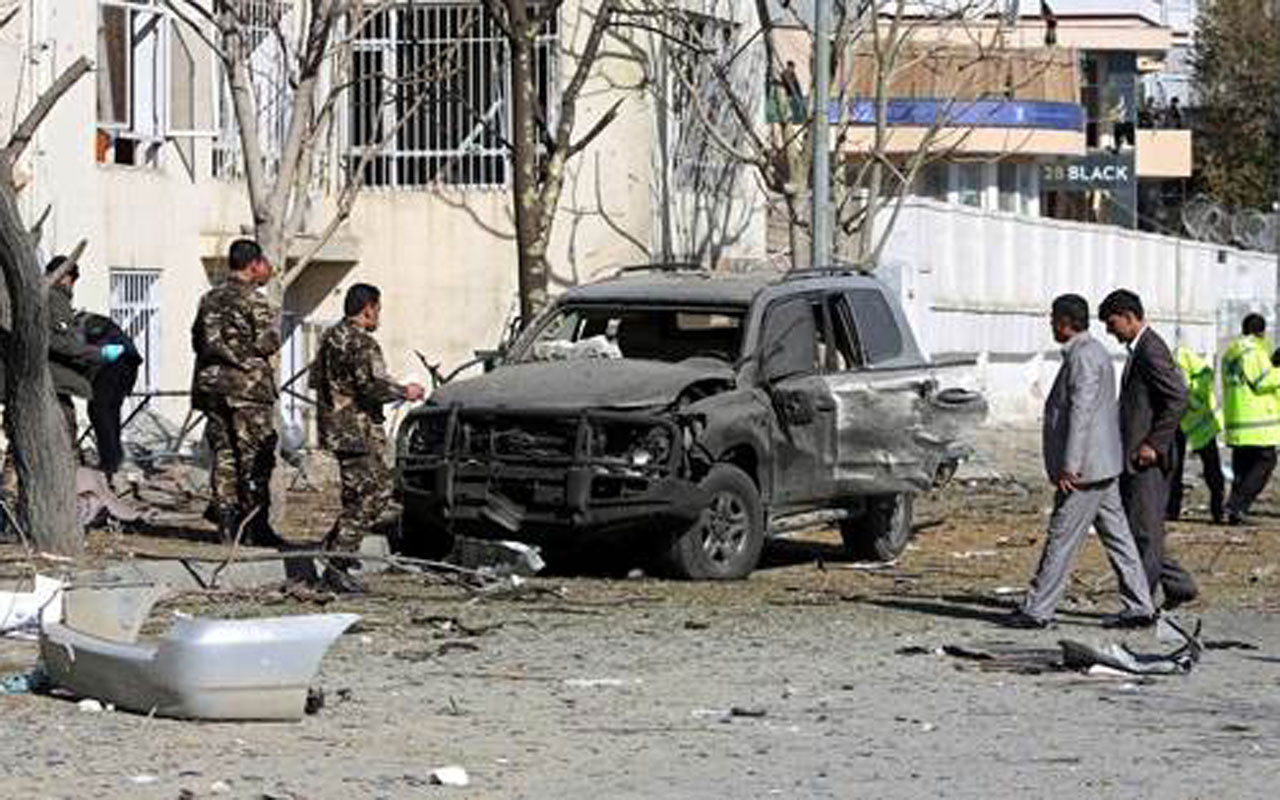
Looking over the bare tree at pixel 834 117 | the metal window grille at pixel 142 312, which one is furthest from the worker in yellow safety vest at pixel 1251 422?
the metal window grille at pixel 142 312

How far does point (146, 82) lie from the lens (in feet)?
91.8

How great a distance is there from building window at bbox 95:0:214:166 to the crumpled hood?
10.5m

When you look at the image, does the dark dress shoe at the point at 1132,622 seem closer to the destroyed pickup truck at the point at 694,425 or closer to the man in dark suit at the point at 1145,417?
the man in dark suit at the point at 1145,417

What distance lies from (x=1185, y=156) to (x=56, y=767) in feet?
211

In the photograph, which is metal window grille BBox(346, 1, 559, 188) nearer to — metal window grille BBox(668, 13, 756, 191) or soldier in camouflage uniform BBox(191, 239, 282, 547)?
metal window grille BBox(668, 13, 756, 191)

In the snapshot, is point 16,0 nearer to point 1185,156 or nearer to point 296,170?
point 296,170

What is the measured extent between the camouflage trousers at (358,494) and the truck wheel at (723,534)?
1.89m

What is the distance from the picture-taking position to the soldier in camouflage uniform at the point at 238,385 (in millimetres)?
16938

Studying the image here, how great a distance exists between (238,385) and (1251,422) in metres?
10.2

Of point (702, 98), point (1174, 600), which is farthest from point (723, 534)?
point (702, 98)

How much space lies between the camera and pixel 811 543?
20.8 meters

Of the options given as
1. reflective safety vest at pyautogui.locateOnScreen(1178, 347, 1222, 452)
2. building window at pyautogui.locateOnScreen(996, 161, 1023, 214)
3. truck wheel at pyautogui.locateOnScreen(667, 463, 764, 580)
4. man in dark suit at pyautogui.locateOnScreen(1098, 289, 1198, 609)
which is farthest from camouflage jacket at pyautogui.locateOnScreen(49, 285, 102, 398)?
building window at pyautogui.locateOnScreen(996, 161, 1023, 214)

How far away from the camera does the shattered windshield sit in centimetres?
1777

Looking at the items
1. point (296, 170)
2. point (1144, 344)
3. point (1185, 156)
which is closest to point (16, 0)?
point (296, 170)
